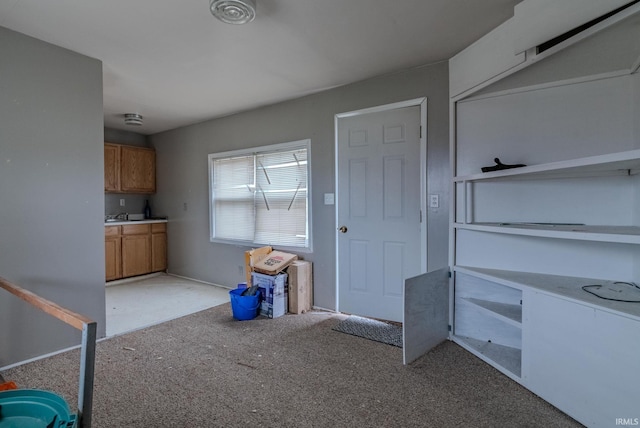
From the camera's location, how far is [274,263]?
351 cm

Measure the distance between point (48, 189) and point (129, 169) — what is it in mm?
2897

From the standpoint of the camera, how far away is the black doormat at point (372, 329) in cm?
280

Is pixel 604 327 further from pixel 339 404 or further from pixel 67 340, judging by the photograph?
pixel 67 340

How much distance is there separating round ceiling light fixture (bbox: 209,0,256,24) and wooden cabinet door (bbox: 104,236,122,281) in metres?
3.92

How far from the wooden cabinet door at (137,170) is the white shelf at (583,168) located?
4901mm

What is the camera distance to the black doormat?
9.20 ft

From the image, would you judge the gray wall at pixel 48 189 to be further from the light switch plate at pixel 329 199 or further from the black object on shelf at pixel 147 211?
the black object on shelf at pixel 147 211

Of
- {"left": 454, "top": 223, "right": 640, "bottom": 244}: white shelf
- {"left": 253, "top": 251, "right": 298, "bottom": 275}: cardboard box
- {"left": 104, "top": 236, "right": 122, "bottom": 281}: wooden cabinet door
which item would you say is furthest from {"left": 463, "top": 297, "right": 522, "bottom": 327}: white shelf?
{"left": 104, "top": 236, "right": 122, "bottom": 281}: wooden cabinet door

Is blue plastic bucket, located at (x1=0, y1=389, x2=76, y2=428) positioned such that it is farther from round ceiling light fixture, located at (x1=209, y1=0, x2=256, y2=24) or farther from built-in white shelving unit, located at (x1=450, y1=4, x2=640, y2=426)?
built-in white shelving unit, located at (x1=450, y1=4, x2=640, y2=426)

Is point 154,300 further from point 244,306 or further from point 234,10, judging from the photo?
point 234,10

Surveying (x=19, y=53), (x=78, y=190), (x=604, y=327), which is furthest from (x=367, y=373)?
(x=19, y=53)

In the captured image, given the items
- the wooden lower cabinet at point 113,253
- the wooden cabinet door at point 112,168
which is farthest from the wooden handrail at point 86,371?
the wooden cabinet door at point 112,168

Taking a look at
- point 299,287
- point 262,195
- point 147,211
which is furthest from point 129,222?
point 299,287

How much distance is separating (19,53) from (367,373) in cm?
345
